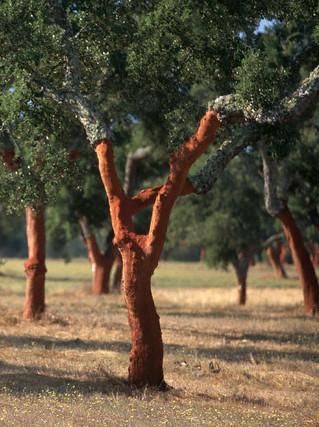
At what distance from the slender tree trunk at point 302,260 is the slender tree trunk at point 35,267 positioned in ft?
23.4

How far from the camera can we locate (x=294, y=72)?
17.9 metres

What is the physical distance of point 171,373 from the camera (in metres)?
12.7

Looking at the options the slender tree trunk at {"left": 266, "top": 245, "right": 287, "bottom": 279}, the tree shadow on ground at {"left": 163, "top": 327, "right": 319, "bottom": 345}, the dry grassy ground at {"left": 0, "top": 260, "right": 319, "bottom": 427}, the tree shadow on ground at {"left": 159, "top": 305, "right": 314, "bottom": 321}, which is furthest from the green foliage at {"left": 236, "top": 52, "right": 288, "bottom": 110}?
the slender tree trunk at {"left": 266, "top": 245, "right": 287, "bottom": 279}

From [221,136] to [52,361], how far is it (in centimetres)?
551

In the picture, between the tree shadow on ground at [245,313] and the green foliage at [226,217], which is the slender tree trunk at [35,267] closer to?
the tree shadow on ground at [245,313]

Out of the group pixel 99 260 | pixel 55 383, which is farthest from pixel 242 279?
pixel 55 383

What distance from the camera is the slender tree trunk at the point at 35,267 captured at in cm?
2069

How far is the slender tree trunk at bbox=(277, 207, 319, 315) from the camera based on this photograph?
886 inches

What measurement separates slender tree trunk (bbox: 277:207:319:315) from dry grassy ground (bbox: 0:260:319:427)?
2.91 ft

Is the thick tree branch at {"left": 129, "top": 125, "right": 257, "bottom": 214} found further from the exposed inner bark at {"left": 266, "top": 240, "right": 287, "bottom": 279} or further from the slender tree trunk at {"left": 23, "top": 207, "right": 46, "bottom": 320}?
the exposed inner bark at {"left": 266, "top": 240, "right": 287, "bottom": 279}

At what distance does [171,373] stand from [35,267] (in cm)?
900

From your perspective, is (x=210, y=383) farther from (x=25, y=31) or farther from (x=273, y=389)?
(x=25, y=31)

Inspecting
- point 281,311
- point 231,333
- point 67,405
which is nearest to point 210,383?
point 67,405

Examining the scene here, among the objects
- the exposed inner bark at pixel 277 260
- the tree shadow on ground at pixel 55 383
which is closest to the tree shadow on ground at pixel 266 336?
the tree shadow on ground at pixel 55 383
